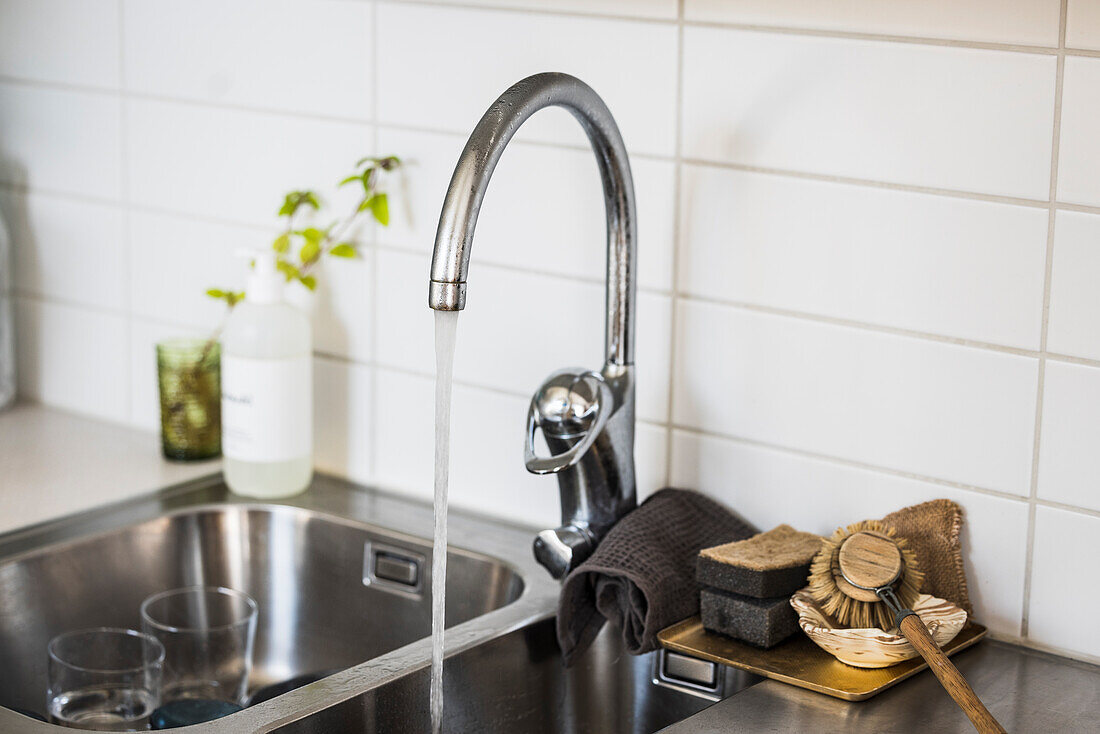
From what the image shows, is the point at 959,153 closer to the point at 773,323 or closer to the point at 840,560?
the point at 773,323

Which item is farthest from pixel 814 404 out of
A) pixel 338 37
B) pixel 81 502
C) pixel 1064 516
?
pixel 81 502

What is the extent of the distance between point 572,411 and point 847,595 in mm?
237

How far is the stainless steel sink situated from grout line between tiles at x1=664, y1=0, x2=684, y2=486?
0.52 ft

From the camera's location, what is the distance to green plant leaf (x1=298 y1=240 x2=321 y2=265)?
1.31 m

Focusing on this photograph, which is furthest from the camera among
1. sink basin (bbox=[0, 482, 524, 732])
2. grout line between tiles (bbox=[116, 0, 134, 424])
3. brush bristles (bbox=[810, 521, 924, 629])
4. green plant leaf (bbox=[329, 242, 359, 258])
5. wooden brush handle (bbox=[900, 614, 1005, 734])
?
grout line between tiles (bbox=[116, 0, 134, 424])

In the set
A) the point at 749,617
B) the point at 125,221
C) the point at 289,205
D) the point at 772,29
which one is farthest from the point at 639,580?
the point at 125,221

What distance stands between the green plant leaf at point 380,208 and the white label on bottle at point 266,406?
0.49ft

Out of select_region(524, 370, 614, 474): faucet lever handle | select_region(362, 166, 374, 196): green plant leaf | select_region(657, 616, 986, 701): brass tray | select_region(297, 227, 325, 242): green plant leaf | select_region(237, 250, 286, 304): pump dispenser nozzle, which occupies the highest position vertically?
select_region(362, 166, 374, 196): green plant leaf

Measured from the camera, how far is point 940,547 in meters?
0.99

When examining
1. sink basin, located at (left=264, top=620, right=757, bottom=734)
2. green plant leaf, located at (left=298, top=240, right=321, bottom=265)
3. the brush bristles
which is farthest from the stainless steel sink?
green plant leaf, located at (left=298, top=240, right=321, bottom=265)

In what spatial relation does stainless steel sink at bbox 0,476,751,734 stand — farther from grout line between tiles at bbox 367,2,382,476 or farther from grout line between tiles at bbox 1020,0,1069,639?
grout line between tiles at bbox 1020,0,1069,639

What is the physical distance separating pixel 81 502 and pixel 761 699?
2.30 feet

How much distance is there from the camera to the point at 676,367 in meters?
1.12

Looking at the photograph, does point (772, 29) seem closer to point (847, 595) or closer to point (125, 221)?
point (847, 595)
